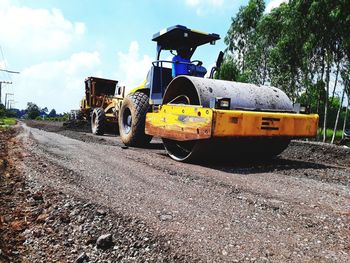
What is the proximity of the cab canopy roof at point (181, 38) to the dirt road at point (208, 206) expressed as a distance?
2.91 meters

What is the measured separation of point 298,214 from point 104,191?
1.93m

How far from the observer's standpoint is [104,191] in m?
3.68

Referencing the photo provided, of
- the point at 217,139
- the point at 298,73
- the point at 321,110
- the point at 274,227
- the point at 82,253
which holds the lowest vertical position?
the point at 82,253

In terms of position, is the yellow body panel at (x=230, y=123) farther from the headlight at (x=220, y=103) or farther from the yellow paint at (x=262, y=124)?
the headlight at (x=220, y=103)

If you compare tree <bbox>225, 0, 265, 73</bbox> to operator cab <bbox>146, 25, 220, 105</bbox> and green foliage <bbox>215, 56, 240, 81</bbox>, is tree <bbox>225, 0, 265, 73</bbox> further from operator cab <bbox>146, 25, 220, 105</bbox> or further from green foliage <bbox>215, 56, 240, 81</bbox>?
operator cab <bbox>146, 25, 220, 105</bbox>

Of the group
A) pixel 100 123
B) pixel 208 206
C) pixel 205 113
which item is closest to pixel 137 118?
pixel 205 113

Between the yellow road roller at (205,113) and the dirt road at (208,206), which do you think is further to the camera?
the yellow road roller at (205,113)

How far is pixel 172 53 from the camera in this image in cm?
761

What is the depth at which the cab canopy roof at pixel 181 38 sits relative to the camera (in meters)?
7.18

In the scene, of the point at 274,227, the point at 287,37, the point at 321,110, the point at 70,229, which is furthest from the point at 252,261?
the point at 321,110

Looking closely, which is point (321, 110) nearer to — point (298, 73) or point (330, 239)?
point (298, 73)

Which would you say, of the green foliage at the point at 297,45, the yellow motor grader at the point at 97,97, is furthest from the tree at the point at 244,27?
the yellow motor grader at the point at 97,97

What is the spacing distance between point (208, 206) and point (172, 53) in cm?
505

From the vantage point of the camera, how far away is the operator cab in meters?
7.19
